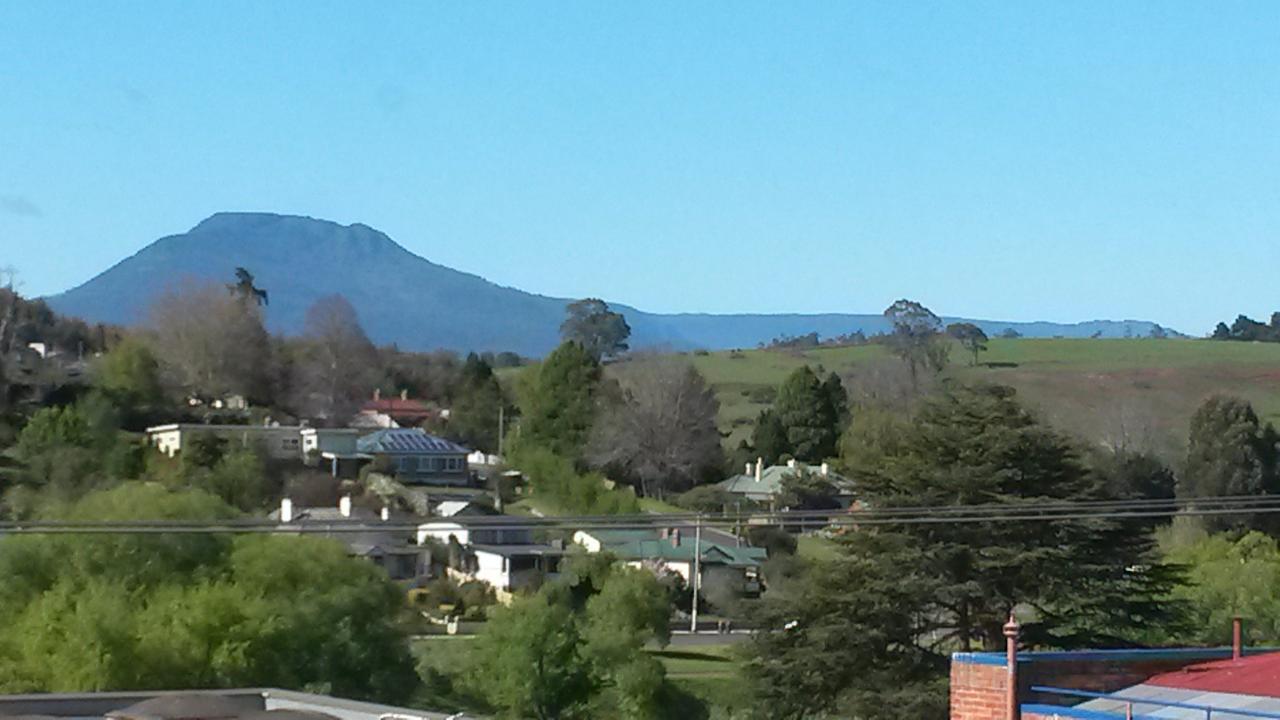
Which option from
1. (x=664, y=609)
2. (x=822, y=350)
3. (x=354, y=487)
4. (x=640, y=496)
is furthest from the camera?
(x=822, y=350)

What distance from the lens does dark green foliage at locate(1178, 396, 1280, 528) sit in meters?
74.9

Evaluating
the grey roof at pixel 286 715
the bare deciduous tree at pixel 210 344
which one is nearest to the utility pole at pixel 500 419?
the bare deciduous tree at pixel 210 344

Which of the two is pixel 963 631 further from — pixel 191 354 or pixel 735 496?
pixel 191 354

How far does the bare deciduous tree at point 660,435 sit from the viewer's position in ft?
289

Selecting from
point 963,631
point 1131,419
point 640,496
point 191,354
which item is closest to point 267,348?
point 191,354

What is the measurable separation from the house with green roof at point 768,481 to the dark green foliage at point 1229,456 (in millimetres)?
13761

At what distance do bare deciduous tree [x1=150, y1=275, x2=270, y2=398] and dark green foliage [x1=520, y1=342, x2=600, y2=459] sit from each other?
527 inches

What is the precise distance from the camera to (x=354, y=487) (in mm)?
79438

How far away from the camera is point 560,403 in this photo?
305 feet

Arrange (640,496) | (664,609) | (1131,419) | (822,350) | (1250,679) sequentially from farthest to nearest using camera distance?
(822,350) → (1131,419) → (640,496) → (664,609) → (1250,679)

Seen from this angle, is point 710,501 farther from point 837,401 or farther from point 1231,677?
point 1231,677

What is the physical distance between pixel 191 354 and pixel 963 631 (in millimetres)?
59090

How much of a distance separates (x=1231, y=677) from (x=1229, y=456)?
5935 centimetres

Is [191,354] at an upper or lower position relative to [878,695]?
upper
